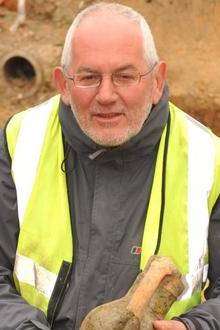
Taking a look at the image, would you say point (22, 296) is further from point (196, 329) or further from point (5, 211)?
point (196, 329)

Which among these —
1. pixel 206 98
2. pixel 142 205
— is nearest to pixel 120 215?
pixel 142 205

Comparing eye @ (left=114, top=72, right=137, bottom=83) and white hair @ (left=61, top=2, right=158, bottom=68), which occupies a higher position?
white hair @ (left=61, top=2, right=158, bottom=68)

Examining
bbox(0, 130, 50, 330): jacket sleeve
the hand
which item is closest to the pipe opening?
bbox(0, 130, 50, 330): jacket sleeve

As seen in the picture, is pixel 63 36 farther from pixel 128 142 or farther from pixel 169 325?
pixel 169 325

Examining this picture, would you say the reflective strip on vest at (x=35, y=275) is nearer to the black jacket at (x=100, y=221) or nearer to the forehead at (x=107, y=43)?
the black jacket at (x=100, y=221)

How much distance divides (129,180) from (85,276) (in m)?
0.46

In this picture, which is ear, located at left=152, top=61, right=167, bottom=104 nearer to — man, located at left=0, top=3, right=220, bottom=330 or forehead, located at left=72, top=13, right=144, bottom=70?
man, located at left=0, top=3, right=220, bottom=330

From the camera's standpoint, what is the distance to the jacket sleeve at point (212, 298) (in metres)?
3.19

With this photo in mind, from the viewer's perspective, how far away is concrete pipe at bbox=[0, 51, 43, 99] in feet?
32.1

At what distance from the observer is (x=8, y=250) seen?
3381 mm

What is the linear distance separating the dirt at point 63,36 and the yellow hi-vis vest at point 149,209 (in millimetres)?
6341

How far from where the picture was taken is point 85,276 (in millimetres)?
3264

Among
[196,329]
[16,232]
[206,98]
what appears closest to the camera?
[196,329]

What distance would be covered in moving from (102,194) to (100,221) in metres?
0.12
